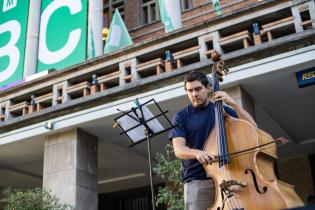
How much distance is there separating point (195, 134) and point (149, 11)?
14.5 meters

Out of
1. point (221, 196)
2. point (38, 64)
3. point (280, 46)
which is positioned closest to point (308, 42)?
point (280, 46)

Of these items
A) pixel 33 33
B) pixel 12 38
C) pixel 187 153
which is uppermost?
pixel 33 33

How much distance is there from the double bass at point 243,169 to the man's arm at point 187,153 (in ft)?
0.28

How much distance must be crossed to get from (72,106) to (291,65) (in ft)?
15.3

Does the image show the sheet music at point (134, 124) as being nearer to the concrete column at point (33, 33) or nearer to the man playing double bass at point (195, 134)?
the man playing double bass at point (195, 134)

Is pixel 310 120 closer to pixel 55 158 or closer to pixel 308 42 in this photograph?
pixel 308 42

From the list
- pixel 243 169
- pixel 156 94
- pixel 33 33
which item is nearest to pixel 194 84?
pixel 243 169

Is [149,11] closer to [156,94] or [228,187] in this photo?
[156,94]

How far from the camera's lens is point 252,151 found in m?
3.59

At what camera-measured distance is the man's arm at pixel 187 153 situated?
343 cm

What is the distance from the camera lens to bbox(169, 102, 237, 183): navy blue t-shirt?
3803 mm

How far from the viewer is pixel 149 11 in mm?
17859

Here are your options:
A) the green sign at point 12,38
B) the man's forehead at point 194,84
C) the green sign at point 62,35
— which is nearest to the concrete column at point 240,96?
the man's forehead at point 194,84

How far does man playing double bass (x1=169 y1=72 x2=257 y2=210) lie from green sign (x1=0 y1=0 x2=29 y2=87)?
9.93 meters
